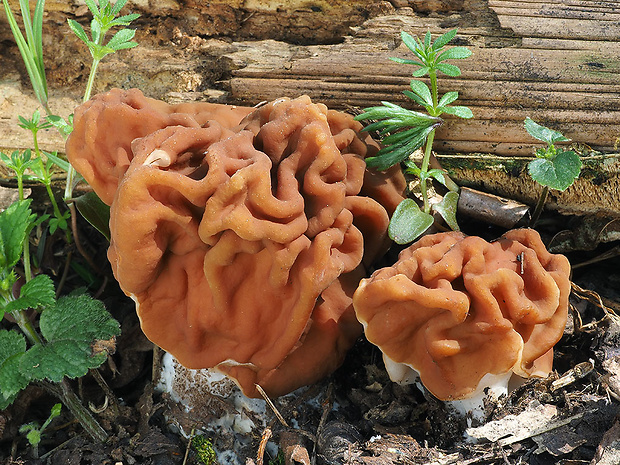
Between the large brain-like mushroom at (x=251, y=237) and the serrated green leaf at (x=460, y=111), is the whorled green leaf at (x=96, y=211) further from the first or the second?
the serrated green leaf at (x=460, y=111)

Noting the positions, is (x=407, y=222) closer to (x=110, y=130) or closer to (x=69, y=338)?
(x=110, y=130)

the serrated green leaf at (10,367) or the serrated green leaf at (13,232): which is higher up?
the serrated green leaf at (13,232)

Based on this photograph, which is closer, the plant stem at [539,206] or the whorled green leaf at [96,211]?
the plant stem at [539,206]

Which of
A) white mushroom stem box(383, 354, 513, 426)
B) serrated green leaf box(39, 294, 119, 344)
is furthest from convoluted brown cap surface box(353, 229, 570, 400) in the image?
serrated green leaf box(39, 294, 119, 344)

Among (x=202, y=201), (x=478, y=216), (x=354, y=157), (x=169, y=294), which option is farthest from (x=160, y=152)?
(x=478, y=216)

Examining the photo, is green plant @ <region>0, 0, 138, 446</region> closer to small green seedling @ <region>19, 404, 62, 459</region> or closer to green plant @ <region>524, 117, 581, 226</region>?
small green seedling @ <region>19, 404, 62, 459</region>

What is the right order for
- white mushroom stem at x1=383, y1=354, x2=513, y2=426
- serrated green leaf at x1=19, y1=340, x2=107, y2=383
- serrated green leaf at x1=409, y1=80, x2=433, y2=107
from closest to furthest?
white mushroom stem at x1=383, y1=354, x2=513, y2=426 → serrated green leaf at x1=19, y1=340, x2=107, y2=383 → serrated green leaf at x1=409, y1=80, x2=433, y2=107

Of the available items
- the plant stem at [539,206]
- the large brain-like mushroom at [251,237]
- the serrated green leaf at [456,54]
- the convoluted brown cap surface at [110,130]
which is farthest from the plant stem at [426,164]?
the convoluted brown cap surface at [110,130]
